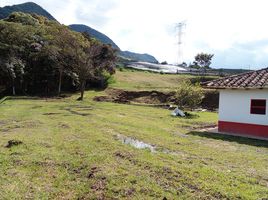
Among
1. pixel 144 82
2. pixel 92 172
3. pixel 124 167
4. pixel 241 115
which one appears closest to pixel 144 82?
pixel 144 82

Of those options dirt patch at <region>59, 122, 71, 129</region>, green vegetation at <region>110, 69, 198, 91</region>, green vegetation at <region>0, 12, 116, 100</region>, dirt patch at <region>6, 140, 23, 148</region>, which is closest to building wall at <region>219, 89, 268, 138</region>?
dirt patch at <region>59, 122, 71, 129</region>

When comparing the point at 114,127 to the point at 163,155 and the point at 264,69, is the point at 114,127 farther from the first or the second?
the point at 264,69

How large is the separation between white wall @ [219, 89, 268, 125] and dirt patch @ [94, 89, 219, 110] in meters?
17.0

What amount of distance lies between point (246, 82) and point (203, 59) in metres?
47.6

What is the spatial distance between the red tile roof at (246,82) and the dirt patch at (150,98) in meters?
16.5

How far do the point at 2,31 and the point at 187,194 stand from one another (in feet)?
110

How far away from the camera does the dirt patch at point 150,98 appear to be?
35.7 m

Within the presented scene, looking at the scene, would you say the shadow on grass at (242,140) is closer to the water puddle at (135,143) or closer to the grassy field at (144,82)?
the water puddle at (135,143)

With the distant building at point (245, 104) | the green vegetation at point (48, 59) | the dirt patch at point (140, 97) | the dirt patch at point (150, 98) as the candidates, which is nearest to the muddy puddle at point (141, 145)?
the distant building at point (245, 104)

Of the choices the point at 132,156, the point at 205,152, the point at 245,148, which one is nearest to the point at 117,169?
the point at 132,156

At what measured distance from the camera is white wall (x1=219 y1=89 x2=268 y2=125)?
53.2ft

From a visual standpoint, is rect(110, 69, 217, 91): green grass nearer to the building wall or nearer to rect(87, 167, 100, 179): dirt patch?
the building wall

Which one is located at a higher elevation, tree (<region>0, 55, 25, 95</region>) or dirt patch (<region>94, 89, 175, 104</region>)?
tree (<region>0, 55, 25, 95</region>)

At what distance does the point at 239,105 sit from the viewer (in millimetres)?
17094
